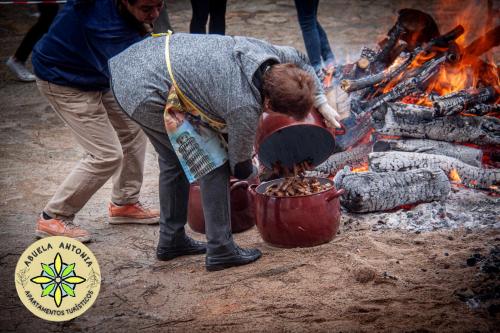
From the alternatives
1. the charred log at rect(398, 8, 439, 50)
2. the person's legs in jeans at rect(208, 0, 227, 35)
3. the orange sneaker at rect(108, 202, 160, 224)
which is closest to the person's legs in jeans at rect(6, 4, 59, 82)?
the person's legs in jeans at rect(208, 0, 227, 35)

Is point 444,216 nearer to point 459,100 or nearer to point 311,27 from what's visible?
point 459,100

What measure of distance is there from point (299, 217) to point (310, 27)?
3.23m

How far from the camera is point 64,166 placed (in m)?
6.44

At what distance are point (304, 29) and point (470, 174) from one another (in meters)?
2.72

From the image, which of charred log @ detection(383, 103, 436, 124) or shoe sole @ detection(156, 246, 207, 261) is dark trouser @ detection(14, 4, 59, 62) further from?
charred log @ detection(383, 103, 436, 124)

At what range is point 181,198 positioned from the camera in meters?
4.27

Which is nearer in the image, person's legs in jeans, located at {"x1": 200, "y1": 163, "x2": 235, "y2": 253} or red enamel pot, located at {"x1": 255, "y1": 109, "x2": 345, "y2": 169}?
red enamel pot, located at {"x1": 255, "y1": 109, "x2": 345, "y2": 169}

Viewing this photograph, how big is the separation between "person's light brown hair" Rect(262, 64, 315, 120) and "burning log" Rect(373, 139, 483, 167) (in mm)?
2071

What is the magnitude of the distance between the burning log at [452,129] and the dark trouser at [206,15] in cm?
267

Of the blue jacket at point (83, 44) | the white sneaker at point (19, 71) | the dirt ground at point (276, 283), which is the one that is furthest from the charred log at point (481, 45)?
the white sneaker at point (19, 71)

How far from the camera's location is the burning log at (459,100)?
520 centimetres

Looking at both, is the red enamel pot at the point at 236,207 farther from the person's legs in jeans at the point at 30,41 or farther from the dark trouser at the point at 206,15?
the person's legs in jeans at the point at 30,41

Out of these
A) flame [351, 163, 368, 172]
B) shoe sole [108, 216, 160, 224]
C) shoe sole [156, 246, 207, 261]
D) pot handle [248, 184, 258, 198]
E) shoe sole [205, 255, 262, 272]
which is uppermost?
pot handle [248, 184, 258, 198]

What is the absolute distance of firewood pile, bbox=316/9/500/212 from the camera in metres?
4.80
